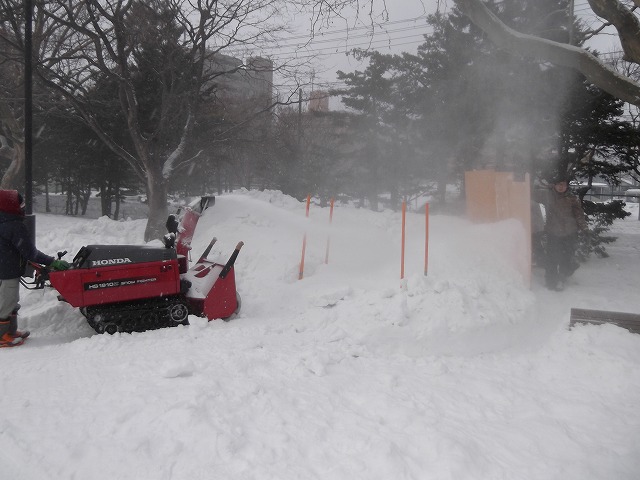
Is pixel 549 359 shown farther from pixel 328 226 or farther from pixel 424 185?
pixel 424 185

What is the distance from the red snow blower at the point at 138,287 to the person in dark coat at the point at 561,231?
17.0ft

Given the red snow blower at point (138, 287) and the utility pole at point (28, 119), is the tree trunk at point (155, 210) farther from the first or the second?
the red snow blower at point (138, 287)

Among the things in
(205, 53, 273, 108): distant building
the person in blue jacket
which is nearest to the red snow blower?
the person in blue jacket

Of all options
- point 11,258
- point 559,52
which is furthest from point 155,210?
point 559,52

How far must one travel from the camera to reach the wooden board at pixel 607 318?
17.4ft

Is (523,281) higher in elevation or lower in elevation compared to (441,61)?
lower

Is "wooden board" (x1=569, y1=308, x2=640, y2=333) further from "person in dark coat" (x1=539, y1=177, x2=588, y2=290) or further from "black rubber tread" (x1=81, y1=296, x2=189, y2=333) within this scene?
"black rubber tread" (x1=81, y1=296, x2=189, y2=333)

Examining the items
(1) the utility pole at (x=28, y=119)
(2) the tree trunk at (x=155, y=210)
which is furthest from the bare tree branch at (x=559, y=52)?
(2) the tree trunk at (x=155, y=210)

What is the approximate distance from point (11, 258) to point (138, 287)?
139 centimetres

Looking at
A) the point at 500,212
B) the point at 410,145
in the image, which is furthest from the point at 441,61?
the point at 500,212

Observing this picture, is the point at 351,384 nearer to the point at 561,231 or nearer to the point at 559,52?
the point at 559,52

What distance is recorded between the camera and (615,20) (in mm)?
5305

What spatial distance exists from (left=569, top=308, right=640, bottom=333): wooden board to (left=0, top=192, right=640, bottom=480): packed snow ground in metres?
0.16

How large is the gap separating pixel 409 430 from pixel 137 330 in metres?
3.60
